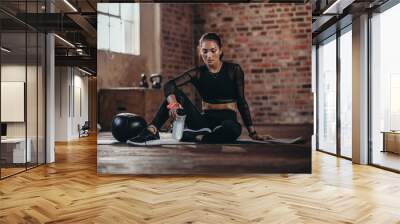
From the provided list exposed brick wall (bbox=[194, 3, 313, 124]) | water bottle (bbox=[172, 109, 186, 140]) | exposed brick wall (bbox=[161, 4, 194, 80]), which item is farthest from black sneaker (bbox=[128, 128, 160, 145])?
exposed brick wall (bbox=[194, 3, 313, 124])

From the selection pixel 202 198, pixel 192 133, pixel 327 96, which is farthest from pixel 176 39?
pixel 327 96

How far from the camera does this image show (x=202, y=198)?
15.0 feet

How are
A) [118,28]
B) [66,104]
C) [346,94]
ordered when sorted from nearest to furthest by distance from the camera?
[118,28] → [346,94] → [66,104]

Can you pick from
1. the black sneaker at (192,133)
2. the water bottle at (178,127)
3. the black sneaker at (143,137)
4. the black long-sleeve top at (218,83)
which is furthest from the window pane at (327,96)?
the black sneaker at (143,137)

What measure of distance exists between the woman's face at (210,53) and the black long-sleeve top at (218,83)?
0.11 m

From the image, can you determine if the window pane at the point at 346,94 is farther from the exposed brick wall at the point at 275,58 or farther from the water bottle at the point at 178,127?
the water bottle at the point at 178,127

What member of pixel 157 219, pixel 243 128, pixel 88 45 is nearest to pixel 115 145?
pixel 243 128

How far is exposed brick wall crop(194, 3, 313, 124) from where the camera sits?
6043 millimetres

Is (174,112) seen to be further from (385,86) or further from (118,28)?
(385,86)

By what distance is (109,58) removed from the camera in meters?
6.07

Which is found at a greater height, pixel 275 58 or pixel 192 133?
pixel 275 58

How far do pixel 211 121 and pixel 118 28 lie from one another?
2049mm

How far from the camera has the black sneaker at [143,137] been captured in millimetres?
6086

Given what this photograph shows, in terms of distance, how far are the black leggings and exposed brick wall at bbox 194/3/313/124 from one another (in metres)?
0.37
